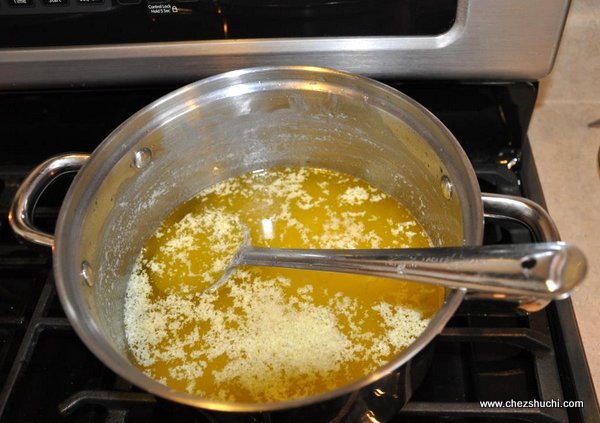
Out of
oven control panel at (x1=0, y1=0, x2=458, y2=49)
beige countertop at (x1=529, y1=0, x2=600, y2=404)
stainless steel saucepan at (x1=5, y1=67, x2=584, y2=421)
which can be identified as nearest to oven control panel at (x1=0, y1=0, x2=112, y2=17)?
oven control panel at (x1=0, y1=0, x2=458, y2=49)

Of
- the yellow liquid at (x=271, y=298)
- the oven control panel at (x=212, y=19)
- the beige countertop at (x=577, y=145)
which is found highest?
the oven control panel at (x=212, y=19)

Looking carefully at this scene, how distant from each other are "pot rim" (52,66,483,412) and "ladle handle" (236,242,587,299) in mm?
21

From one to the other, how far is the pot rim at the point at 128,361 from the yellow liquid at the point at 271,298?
0.53ft

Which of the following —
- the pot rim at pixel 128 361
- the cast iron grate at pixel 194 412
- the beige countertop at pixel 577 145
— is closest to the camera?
the pot rim at pixel 128 361

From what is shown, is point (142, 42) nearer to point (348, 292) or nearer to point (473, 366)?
point (348, 292)

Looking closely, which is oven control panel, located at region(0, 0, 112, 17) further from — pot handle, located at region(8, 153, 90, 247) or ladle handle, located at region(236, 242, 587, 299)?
ladle handle, located at region(236, 242, 587, 299)

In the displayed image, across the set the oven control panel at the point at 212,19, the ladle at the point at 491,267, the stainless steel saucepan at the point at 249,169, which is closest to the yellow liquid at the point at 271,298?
the stainless steel saucepan at the point at 249,169

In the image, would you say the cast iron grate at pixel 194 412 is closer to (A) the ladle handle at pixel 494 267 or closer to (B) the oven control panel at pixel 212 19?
(A) the ladle handle at pixel 494 267

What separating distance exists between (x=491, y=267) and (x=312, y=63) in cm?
35

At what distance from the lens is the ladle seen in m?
0.48

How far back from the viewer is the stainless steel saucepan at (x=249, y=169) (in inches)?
21.5

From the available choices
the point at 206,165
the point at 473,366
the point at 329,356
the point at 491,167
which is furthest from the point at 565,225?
the point at 206,165

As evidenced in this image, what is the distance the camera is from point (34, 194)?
64cm

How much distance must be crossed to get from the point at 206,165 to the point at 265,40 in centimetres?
21
